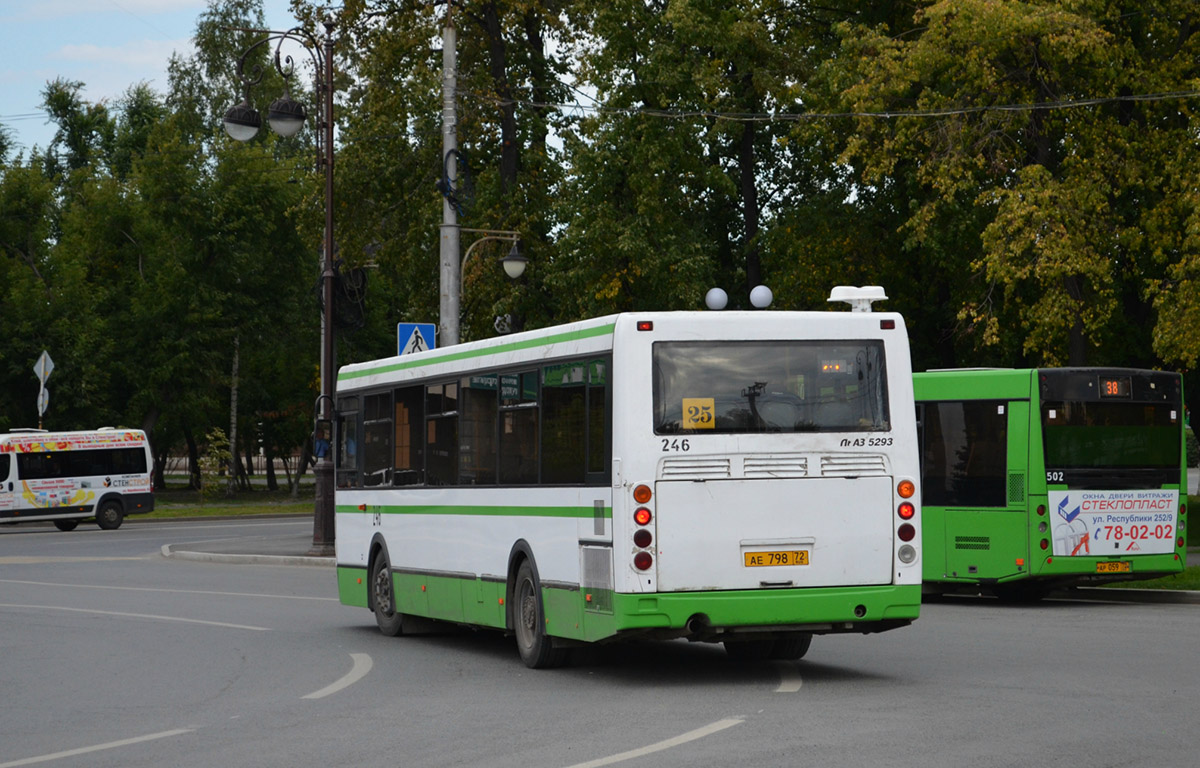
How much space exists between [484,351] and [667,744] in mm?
6166

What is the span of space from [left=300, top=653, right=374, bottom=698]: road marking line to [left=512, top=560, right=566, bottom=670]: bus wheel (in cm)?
129

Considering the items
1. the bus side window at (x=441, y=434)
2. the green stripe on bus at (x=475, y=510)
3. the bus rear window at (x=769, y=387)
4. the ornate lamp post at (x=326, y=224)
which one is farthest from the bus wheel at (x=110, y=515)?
the bus rear window at (x=769, y=387)

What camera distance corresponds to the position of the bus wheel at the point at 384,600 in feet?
56.7

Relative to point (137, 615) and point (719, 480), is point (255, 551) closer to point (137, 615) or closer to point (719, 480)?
point (137, 615)

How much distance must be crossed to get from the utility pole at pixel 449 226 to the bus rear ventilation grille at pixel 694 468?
13873mm

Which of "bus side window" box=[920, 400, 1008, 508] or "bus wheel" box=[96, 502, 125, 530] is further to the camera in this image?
"bus wheel" box=[96, 502, 125, 530]

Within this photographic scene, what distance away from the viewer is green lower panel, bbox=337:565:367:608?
59.1ft

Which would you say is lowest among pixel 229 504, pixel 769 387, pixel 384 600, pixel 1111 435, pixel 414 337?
pixel 384 600

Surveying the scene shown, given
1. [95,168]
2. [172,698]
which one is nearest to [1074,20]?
[172,698]

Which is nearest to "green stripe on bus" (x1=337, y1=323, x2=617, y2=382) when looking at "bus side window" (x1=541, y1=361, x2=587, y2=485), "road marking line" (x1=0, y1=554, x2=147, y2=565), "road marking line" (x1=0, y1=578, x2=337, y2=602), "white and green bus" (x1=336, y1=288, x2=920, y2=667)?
"white and green bus" (x1=336, y1=288, x2=920, y2=667)

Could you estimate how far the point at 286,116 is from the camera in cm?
2828

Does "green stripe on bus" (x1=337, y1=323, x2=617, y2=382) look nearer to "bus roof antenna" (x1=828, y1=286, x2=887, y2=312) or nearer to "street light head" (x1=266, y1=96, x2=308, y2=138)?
"bus roof antenna" (x1=828, y1=286, x2=887, y2=312)

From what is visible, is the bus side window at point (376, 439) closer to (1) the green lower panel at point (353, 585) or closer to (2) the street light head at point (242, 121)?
(1) the green lower panel at point (353, 585)

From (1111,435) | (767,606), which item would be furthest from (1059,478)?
(767,606)
